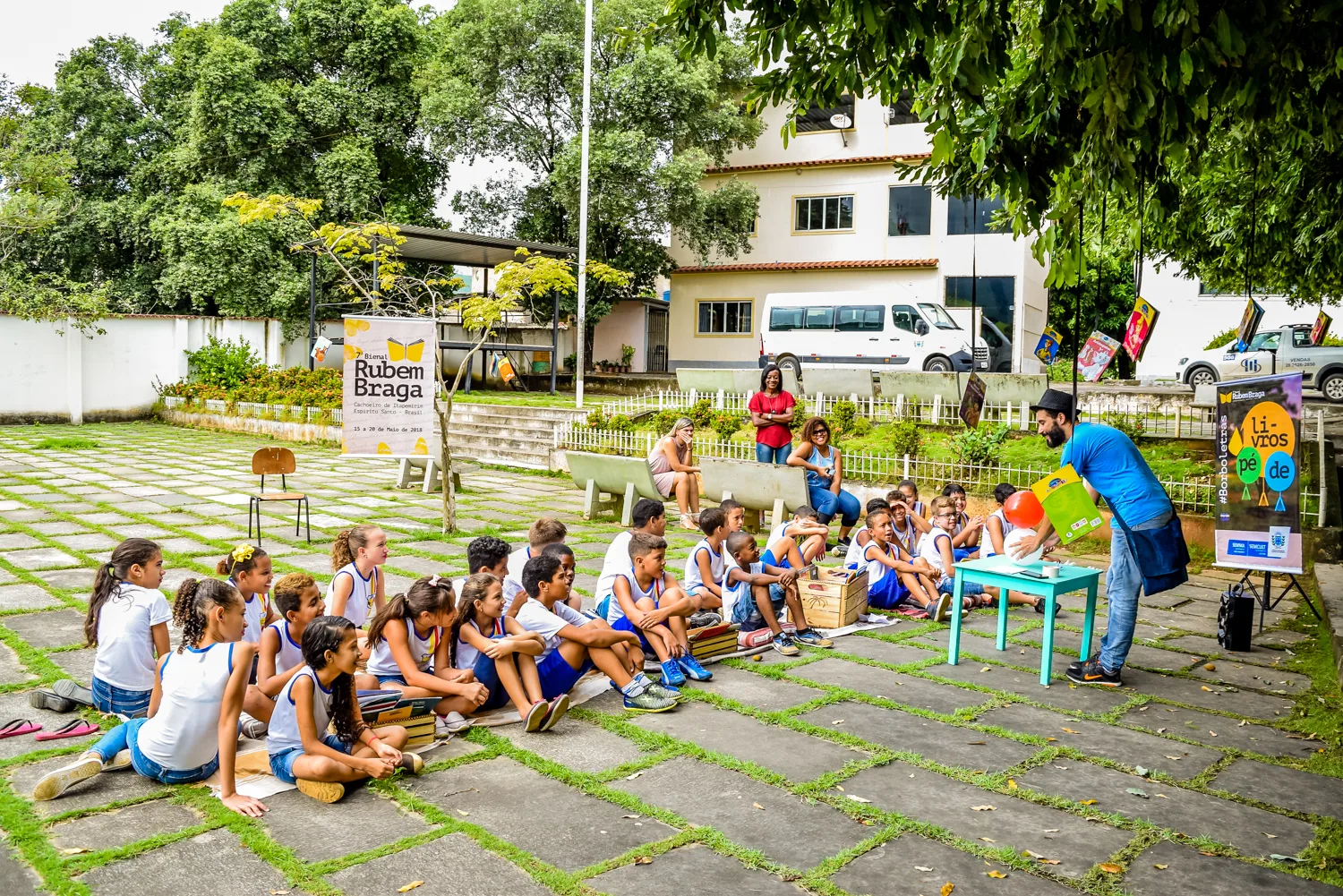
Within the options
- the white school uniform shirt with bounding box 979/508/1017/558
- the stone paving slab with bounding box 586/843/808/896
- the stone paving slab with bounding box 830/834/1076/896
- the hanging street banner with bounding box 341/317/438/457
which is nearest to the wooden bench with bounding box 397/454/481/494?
the hanging street banner with bounding box 341/317/438/457

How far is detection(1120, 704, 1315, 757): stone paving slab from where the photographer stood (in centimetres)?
503

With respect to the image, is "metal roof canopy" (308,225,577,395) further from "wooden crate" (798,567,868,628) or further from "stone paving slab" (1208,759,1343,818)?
"stone paving slab" (1208,759,1343,818)

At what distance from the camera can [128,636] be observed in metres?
4.82

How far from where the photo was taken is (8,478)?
44.8 ft

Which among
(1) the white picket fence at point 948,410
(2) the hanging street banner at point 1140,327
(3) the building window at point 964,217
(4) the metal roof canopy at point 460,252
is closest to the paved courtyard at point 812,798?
(2) the hanging street banner at point 1140,327

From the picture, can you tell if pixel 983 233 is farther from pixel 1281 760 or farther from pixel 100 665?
pixel 100 665

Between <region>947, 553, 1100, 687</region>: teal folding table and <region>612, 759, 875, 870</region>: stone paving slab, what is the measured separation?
2.39 meters

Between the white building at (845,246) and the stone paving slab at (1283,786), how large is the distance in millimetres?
20653

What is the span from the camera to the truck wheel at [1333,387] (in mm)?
20125

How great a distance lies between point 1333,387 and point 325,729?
860 inches

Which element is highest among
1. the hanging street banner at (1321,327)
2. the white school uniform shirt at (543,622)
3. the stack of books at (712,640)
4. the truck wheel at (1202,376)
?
the hanging street banner at (1321,327)

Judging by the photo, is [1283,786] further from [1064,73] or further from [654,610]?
[1064,73]

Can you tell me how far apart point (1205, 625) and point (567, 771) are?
5.45 m

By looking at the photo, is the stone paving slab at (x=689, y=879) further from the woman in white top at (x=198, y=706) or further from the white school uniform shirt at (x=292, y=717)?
the woman in white top at (x=198, y=706)
